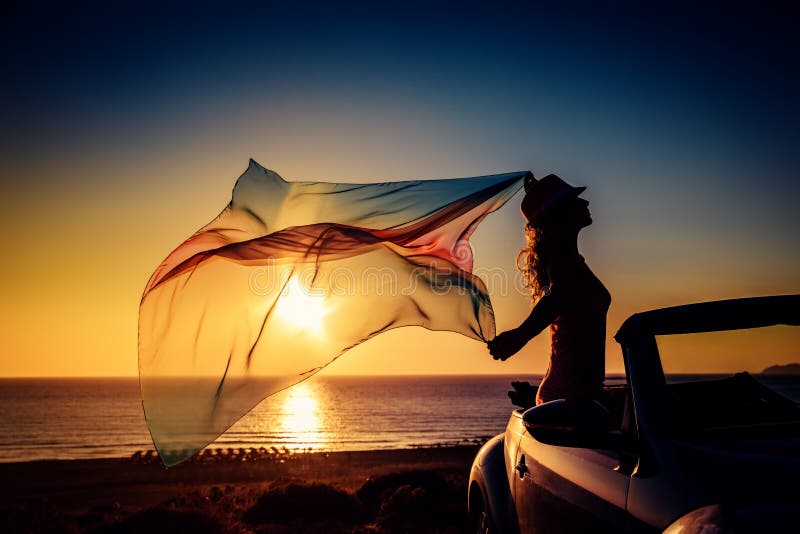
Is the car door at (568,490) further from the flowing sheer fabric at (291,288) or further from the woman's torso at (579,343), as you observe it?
the flowing sheer fabric at (291,288)

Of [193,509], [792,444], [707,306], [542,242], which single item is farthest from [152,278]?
[193,509]

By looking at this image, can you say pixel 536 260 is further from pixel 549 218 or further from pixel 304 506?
pixel 304 506

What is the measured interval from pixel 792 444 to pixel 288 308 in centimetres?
430

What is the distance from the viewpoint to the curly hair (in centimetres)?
389

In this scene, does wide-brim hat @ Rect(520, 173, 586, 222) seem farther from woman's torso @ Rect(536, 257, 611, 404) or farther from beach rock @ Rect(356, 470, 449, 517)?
beach rock @ Rect(356, 470, 449, 517)

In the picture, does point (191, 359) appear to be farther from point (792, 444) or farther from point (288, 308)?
point (792, 444)

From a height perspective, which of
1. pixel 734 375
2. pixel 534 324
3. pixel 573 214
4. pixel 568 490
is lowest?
pixel 568 490

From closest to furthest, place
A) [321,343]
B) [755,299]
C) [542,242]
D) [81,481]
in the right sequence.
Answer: [755,299] → [542,242] → [321,343] → [81,481]

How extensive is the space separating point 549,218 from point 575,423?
5.45 feet

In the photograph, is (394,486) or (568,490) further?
(394,486)

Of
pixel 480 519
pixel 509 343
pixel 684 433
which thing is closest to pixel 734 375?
pixel 684 433

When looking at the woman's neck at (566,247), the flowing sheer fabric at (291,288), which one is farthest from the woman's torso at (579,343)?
the flowing sheer fabric at (291,288)

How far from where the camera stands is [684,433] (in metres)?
2.33

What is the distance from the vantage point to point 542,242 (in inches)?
152
